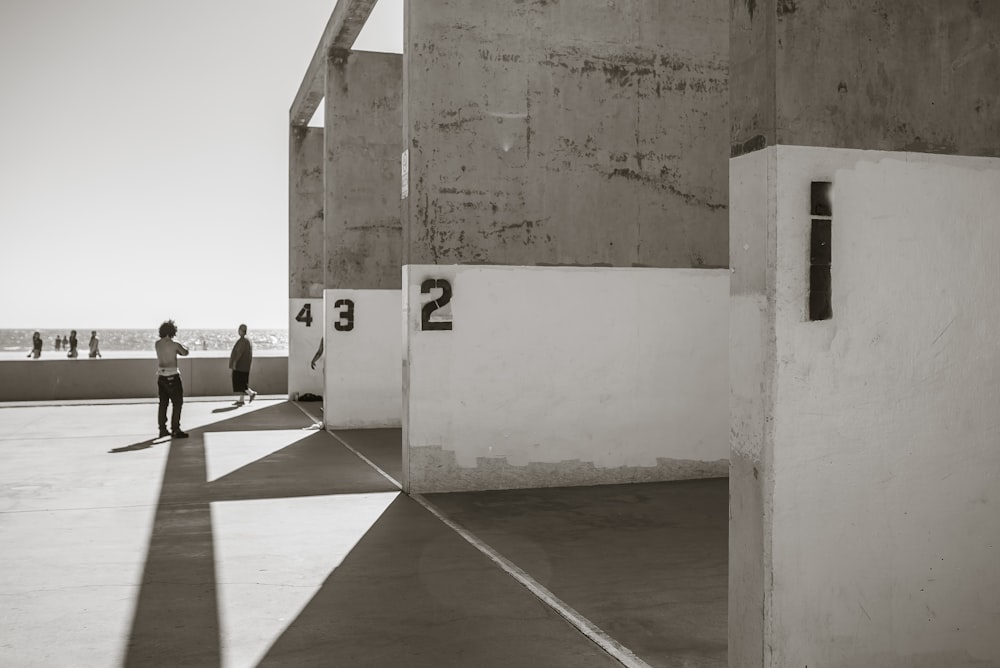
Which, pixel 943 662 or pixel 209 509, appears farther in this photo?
pixel 209 509

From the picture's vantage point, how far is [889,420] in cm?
415

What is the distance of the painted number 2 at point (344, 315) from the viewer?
15.3 meters

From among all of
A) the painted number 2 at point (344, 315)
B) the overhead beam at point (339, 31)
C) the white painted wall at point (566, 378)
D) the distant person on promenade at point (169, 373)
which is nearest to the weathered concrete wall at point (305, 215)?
the overhead beam at point (339, 31)

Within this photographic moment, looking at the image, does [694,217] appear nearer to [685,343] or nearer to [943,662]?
[685,343]

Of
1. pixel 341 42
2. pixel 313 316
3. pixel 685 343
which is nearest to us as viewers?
pixel 685 343

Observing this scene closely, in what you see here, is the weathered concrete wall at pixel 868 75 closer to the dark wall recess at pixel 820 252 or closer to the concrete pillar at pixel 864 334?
the concrete pillar at pixel 864 334

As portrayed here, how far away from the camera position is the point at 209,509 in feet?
27.9

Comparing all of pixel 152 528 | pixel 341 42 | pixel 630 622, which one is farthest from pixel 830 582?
pixel 341 42

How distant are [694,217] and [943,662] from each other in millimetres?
6868

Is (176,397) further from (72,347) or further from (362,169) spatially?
(72,347)

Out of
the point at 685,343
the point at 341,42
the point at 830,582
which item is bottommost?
the point at 830,582

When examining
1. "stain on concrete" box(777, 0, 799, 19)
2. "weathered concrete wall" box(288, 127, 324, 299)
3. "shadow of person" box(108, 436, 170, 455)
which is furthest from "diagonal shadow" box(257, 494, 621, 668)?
"weathered concrete wall" box(288, 127, 324, 299)

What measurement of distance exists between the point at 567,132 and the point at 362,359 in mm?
6640

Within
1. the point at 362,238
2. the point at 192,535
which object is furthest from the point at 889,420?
the point at 362,238
